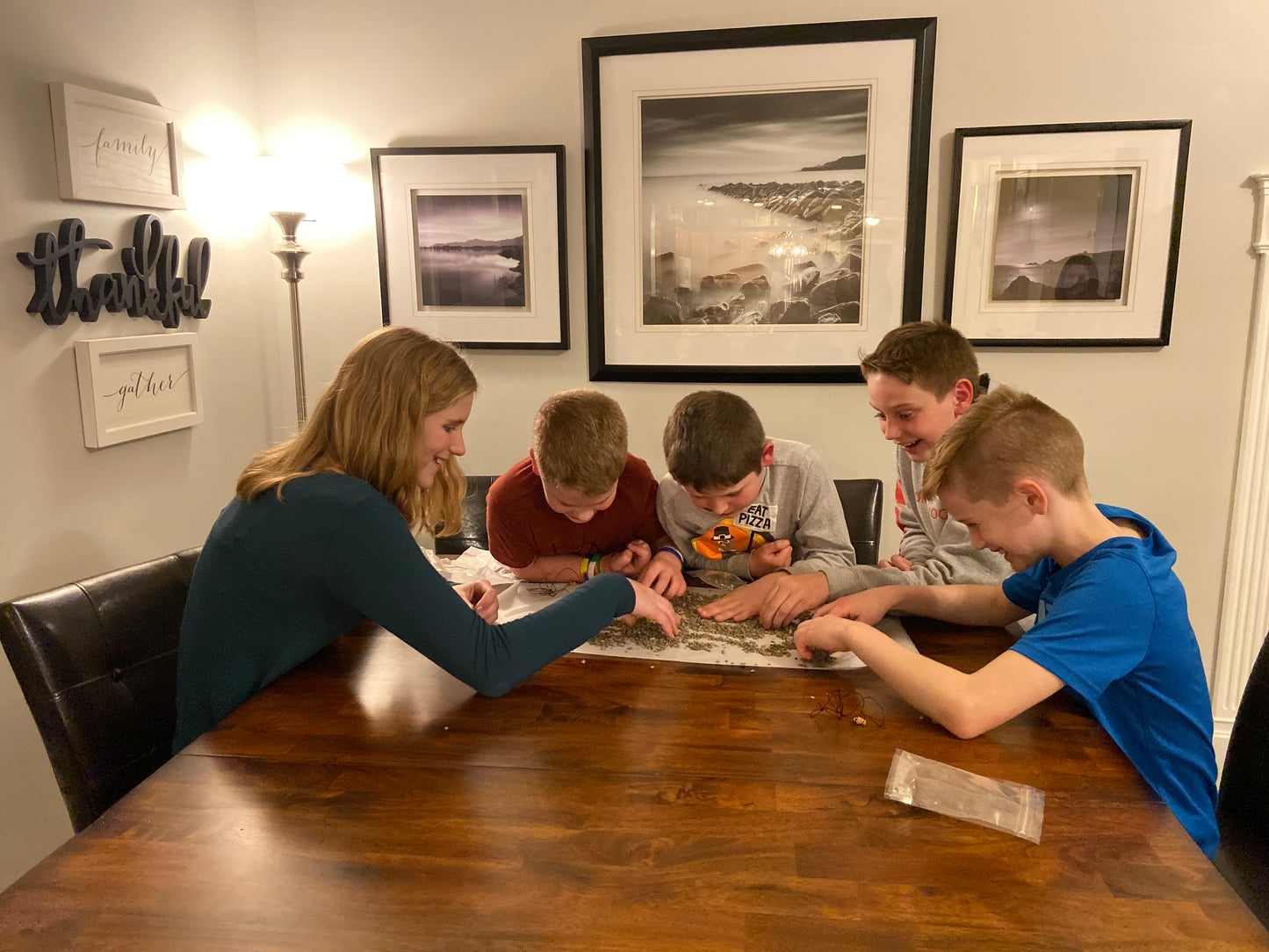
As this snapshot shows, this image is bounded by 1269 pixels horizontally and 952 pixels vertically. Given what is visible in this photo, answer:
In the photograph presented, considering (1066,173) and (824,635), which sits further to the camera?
(1066,173)

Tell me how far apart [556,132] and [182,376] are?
53.9 inches

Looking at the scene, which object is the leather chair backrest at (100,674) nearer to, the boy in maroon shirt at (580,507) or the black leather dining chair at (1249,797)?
the boy in maroon shirt at (580,507)

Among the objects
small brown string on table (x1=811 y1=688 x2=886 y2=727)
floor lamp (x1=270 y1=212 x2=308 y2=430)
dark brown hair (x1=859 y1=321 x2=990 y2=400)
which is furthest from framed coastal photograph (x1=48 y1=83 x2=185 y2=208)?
small brown string on table (x1=811 y1=688 x2=886 y2=727)

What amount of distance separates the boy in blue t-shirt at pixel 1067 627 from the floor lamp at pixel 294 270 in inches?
74.0

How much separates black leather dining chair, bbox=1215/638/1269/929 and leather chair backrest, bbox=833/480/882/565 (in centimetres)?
87

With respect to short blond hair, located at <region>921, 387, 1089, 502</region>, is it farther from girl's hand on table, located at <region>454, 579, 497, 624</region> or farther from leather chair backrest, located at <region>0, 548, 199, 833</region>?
leather chair backrest, located at <region>0, 548, 199, 833</region>

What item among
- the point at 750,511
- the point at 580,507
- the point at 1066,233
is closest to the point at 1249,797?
the point at 750,511

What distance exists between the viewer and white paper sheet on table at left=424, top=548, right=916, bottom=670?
1330mm

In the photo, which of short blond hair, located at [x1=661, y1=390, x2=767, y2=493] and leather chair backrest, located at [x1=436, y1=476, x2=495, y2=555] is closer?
short blond hair, located at [x1=661, y1=390, x2=767, y2=493]

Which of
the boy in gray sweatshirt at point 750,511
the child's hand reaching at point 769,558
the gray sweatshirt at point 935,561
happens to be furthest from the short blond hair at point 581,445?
the gray sweatshirt at point 935,561

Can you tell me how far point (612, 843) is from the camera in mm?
875

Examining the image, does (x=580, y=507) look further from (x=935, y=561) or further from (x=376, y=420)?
(x=935, y=561)

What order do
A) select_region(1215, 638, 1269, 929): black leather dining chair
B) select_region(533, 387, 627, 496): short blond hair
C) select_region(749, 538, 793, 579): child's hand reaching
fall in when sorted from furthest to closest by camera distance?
select_region(749, 538, 793, 579): child's hand reaching
select_region(533, 387, 627, 496): short blond hair
select_region(1215, 638, 1269, 929): black leather dining chair

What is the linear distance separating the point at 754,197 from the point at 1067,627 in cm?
188
